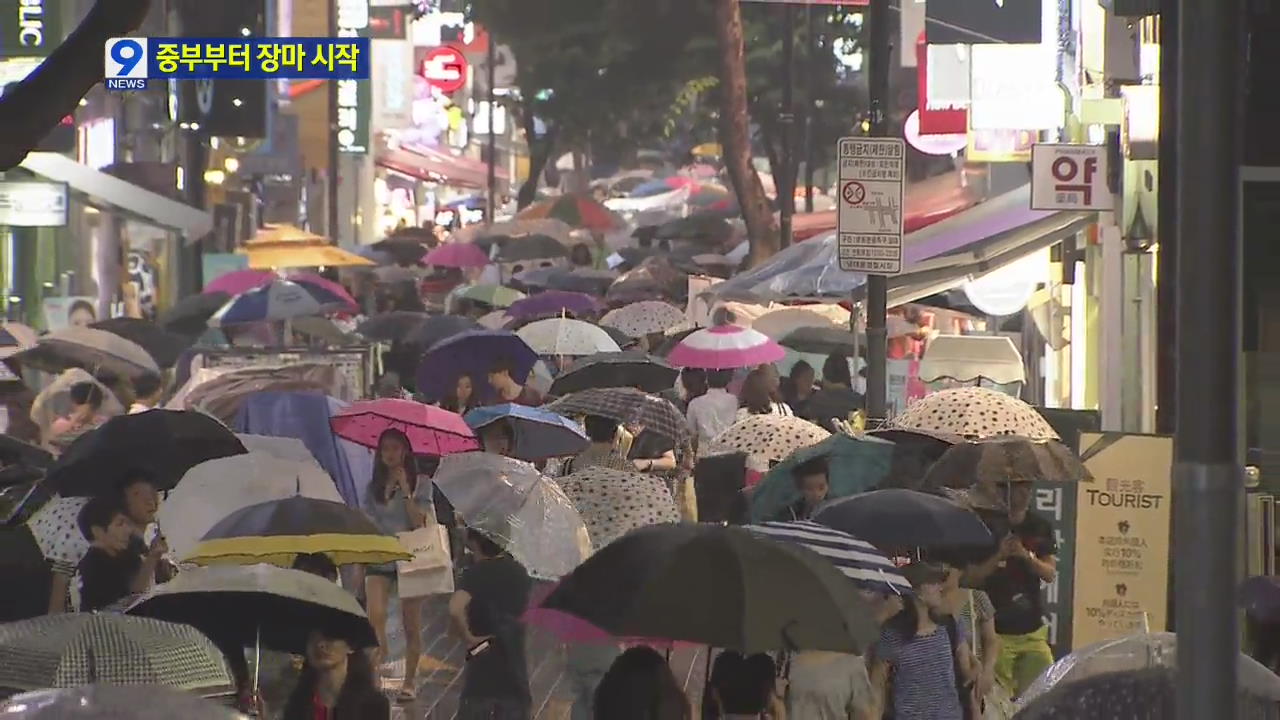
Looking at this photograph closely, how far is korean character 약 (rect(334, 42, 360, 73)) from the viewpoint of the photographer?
19250mm

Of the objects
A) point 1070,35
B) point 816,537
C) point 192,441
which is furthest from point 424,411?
point 1070,35

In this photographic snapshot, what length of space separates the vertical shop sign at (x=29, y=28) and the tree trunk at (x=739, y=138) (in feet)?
38.5

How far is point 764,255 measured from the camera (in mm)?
37969

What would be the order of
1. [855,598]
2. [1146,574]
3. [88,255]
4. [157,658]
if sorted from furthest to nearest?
1. [88,255]
2. [1146,574]
3. [855,598]
4. [157,658]

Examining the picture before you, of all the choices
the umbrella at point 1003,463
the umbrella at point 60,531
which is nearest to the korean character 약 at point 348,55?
the umbrella at point 60,531

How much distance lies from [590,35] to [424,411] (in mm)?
34177

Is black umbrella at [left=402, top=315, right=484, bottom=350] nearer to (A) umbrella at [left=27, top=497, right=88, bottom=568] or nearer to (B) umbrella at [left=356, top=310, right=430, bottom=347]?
(B) umbrella at [left=356, top=310, right=430, bottom=347]

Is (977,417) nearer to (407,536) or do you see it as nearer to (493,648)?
(407,536)

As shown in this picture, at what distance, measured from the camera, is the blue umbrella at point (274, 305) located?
2252 centimetres

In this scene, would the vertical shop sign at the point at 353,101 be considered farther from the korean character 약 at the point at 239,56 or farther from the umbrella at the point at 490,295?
the korean character 약 at the point at 239,56

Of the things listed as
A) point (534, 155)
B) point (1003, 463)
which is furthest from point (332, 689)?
point (534, 155)

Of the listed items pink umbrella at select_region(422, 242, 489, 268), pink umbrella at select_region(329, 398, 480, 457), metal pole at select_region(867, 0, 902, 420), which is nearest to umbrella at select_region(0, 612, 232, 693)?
pink umbrella at select_region(329, 398, 480, 457)

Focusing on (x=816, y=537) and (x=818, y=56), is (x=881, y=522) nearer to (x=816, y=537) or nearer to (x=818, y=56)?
(x=816, y=537)

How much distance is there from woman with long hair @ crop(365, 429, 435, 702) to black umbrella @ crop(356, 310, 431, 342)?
40.3 ft
